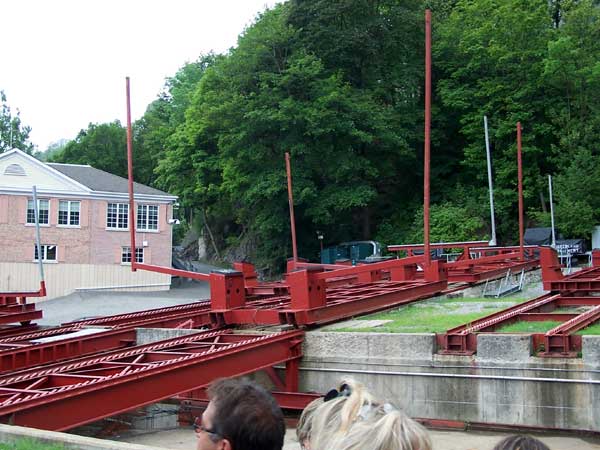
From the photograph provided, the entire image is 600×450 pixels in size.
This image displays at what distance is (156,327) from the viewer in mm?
15977

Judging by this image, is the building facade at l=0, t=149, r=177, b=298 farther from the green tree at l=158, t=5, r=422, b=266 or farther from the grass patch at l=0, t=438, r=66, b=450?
the grass patch at l=0, t=438, r=66, b=450

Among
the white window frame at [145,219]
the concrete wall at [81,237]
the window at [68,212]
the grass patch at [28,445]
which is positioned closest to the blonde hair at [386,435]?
the grass patch at [28,445]

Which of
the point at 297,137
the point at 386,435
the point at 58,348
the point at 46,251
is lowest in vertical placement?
the point at 58,348

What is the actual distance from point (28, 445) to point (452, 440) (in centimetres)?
643

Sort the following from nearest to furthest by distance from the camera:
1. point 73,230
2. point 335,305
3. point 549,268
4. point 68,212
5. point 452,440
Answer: point 452,440 < point 335,305 < point 549,268 < point 73,230 < point 68,212

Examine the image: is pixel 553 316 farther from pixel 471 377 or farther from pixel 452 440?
pixel 452 440

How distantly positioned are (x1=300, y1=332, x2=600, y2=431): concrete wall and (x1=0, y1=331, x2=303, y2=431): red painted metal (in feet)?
3.51

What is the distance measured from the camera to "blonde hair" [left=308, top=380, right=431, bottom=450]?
2004mm

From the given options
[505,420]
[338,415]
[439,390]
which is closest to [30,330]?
[439,390]

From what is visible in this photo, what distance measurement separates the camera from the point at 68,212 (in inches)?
1613

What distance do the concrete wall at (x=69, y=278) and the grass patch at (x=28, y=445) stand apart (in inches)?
1297

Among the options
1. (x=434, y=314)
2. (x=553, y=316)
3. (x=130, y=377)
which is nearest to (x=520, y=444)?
(x=130, y=377)

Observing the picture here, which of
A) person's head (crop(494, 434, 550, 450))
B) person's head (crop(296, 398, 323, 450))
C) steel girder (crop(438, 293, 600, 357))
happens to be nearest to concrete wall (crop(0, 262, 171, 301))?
steel girder (crop(438, 293, 600, 357))

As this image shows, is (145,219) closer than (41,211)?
No
